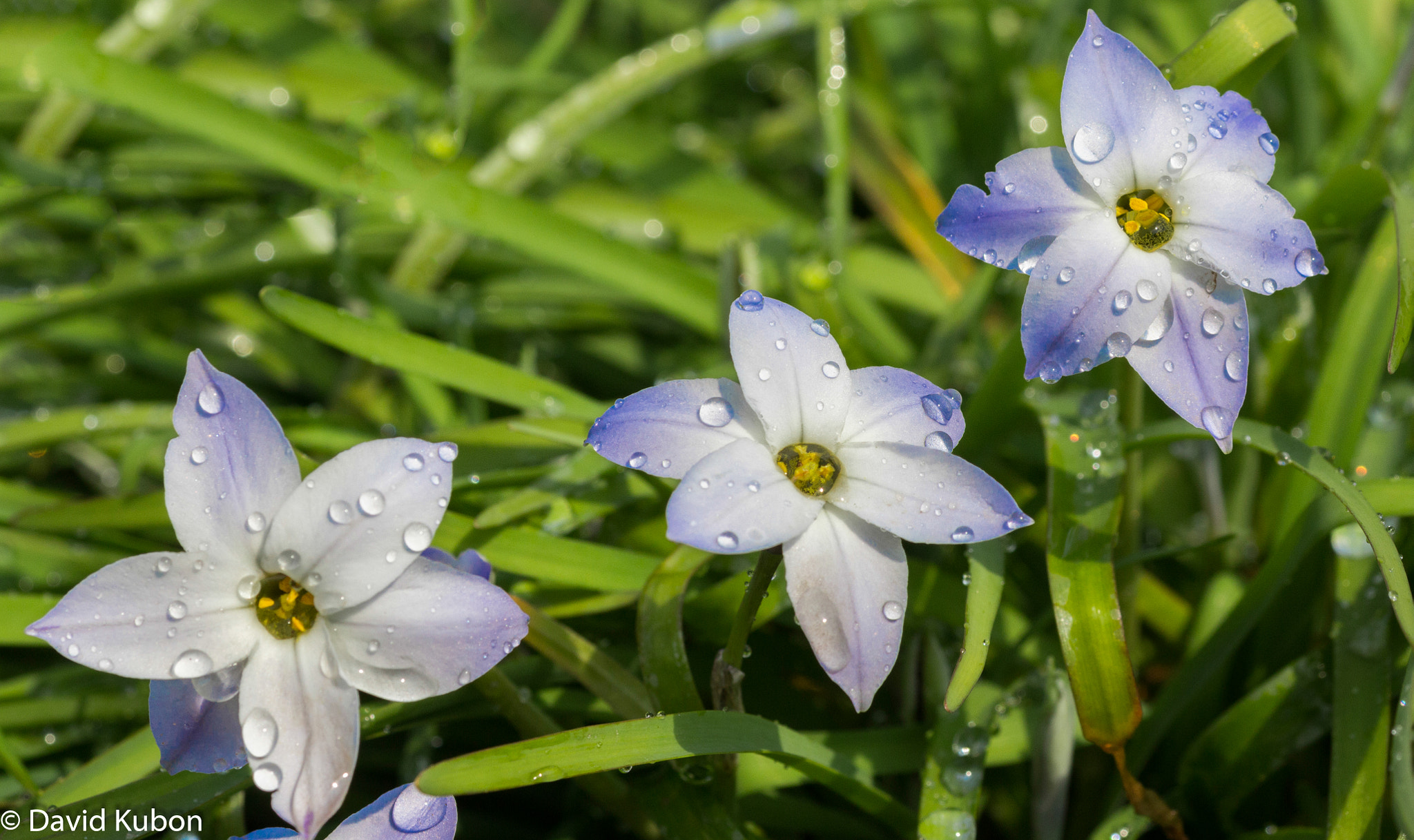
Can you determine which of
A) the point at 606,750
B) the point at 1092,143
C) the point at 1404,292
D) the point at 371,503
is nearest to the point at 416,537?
the point at 371,503

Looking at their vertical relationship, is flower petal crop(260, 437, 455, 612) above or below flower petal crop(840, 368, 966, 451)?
below

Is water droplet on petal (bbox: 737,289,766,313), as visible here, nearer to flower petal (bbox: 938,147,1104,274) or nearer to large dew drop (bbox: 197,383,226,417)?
flower petal (bbox: 938,147,1104,274)

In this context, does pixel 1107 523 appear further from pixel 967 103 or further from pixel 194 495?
pixel 967 103

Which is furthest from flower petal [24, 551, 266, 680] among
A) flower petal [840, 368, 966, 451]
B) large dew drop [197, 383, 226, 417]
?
flower petal [840, 368, 966, 451]

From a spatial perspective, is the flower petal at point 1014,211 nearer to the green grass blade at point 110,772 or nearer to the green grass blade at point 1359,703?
the green grass blade at point 1359,703

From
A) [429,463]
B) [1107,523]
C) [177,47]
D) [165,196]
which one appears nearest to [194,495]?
[429,463]

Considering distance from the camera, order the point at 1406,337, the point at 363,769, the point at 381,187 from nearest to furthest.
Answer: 1. the point at 1406,337
2. the point at 363,769
3. the point at 381,187

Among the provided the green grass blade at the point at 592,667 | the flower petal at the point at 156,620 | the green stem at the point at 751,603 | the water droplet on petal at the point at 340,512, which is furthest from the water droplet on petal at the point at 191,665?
the green stem at the point at 751,603
